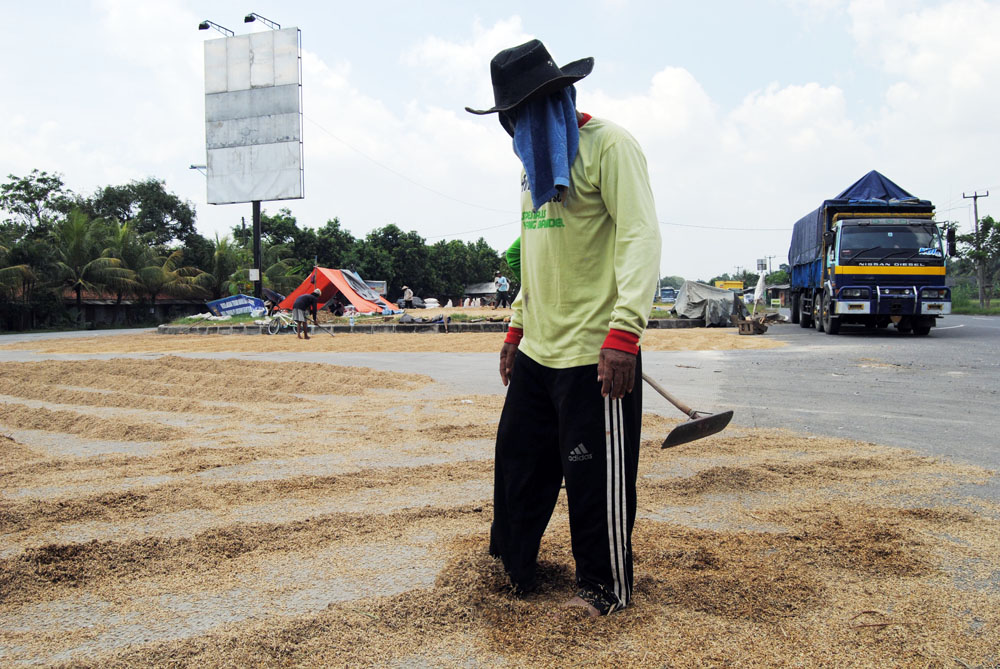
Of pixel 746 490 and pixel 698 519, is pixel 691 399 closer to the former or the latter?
pixel 746 490

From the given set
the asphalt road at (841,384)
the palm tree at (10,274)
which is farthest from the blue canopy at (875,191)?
the palm tree at (10,274)

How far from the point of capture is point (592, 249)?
2314 mm

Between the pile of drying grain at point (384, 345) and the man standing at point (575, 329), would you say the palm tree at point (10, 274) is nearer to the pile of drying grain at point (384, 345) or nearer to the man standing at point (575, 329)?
the pile of drying grain at point (384, 345)

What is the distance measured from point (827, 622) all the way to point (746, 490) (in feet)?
4.95

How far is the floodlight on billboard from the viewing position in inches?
1081

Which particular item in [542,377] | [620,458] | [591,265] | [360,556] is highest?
[591,265]

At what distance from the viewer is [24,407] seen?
5977mm

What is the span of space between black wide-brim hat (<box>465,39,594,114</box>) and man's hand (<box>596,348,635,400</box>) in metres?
0.88

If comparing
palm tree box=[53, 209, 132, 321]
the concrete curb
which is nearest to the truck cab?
the concrete curb

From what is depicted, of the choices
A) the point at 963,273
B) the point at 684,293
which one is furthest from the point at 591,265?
the point at 963,273

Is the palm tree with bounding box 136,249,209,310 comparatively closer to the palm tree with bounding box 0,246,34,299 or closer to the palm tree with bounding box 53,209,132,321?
the palm tree with bounding box 53,209,132,321

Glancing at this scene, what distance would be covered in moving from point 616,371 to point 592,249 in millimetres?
445

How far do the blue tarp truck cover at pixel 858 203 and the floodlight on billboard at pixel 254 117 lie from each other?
59.3 ft

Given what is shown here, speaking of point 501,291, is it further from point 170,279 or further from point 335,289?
point 170,279
